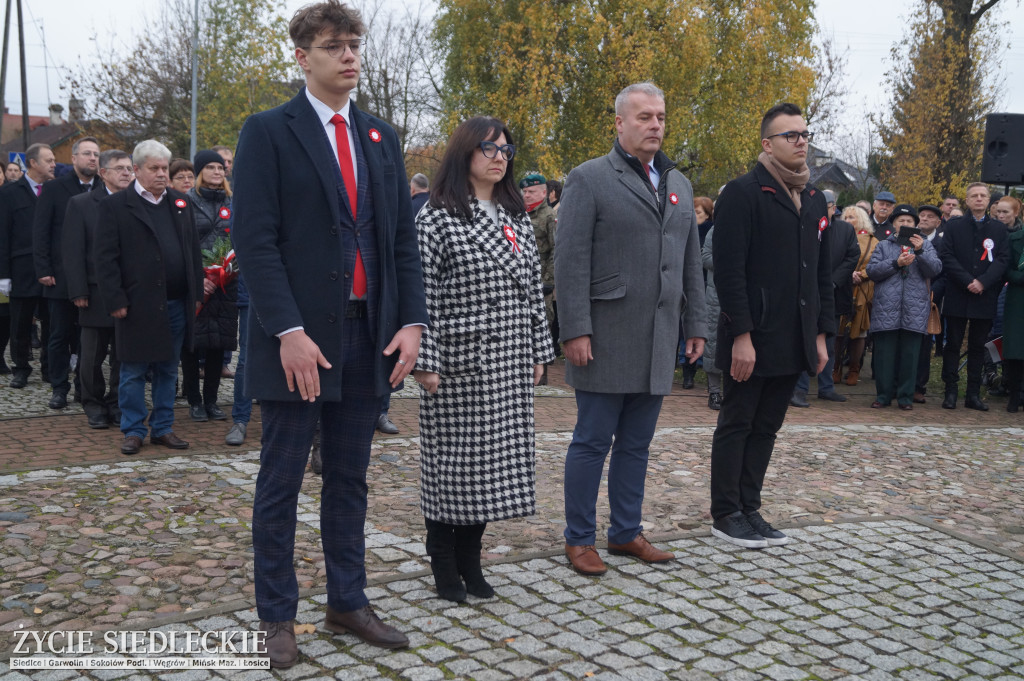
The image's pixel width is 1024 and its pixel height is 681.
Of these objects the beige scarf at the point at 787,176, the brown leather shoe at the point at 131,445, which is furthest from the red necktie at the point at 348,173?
the brown leather shoe at the point at 131,445

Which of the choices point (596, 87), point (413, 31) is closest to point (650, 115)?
point (596, 87)

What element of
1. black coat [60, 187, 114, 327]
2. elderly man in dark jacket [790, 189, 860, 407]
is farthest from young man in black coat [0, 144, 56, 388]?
elderly man in dark jacket [790, 189, 860, 407]

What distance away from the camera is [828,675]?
3.79m

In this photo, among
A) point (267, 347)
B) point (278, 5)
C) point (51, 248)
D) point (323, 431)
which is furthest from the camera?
point (278, 5)

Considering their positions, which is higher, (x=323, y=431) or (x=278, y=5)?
(x=278, y=5)

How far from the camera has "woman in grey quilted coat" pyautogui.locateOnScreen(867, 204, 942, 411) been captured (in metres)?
11.3

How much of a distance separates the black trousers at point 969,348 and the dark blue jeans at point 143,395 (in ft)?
27.9

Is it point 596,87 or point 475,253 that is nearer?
point 475,253

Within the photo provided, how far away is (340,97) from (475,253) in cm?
97

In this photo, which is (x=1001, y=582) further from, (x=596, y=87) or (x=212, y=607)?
(x=596, y=87)

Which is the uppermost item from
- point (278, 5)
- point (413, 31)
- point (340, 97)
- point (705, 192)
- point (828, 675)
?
point (413, 31)

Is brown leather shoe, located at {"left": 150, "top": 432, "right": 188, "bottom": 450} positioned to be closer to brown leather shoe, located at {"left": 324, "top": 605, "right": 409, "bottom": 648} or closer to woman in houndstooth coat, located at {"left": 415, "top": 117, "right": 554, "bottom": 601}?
woman in houndstooth coat, located at {"left": 415, "top": 117, "right": 554, "bottom": 601}

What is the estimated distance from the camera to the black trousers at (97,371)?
8172mm

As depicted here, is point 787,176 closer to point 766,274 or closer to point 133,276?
point 766,274
